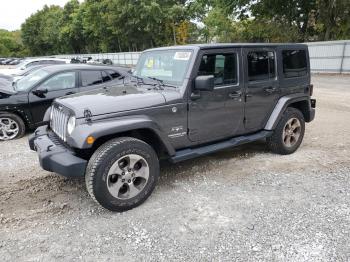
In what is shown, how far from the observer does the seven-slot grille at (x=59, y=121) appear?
387 centimetres

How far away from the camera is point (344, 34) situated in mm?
25328

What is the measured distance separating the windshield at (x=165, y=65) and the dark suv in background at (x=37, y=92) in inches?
108

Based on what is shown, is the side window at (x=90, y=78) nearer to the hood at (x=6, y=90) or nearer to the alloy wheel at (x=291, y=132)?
the hood at (x=6, y=90)

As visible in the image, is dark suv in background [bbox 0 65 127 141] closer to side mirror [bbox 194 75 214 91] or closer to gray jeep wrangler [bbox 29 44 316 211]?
gray jeep wrangler [bbox 29 44 316 211]

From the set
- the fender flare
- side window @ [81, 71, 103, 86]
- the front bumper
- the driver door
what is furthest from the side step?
side window @ [81, 71, 103, 86]

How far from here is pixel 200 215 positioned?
368 cm

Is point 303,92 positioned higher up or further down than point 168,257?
higher up

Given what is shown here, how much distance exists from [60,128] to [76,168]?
2.64 feet

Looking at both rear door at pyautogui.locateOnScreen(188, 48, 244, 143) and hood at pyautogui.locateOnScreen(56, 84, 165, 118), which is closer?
hood at pyautogui.locateOnScreen(56, 84, 165, 118)

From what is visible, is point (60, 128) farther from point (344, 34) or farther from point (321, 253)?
point (344, 34)

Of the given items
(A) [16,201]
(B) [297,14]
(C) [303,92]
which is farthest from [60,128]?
(B) [297,14]

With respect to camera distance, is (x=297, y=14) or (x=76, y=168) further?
(x=297, y=14)

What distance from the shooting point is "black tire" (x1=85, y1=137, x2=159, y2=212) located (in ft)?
11.4

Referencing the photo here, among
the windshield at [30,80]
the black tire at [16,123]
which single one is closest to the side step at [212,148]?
the black tire at [16,123]
